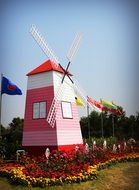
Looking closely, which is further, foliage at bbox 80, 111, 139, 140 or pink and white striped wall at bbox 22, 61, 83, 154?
foliage at bbox 80, 111, 139, 140

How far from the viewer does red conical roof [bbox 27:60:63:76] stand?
1590cm

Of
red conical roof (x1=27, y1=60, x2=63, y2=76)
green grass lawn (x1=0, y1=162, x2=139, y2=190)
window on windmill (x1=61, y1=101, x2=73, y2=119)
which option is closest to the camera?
green grass lawn (x1=0, y1=162, x2=139, y2=190)

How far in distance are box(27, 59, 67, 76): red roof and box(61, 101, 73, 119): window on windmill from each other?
1.80 metres

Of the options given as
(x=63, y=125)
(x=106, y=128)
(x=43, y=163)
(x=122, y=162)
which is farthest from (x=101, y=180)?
(x=106, y=128)

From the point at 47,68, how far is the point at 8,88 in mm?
2426

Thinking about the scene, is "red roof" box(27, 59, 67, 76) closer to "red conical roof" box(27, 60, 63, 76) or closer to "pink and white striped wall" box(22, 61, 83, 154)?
"red conical roof" box(27, 60, 63, 76)

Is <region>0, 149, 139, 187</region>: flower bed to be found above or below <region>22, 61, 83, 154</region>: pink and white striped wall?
below

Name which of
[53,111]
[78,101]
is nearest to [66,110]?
[53,111]

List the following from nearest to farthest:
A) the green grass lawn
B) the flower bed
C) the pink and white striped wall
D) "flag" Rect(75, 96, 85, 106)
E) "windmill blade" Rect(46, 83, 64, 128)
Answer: the green grass lawn < the flower bed < "windmill blade" Rect(46, 83, 64, 128) < the pink and white striped wall < "flag" Rect(75, 96, 85, 106)

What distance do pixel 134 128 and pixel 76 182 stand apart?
20046 mm

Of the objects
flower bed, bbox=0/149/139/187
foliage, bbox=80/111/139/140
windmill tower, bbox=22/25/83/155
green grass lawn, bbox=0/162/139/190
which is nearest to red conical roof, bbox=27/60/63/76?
windmill tower, bbox=22/25/83/155

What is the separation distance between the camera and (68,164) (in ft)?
38.6

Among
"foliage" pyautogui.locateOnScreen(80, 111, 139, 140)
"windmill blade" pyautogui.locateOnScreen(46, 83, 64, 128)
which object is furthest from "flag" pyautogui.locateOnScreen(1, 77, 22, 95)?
"foliage" pyautogui.locateOnScreen(80, 111, 139, 140)

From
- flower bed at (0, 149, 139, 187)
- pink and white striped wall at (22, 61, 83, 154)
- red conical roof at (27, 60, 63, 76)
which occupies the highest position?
red conical roof at (27, 60, 63, 76)
